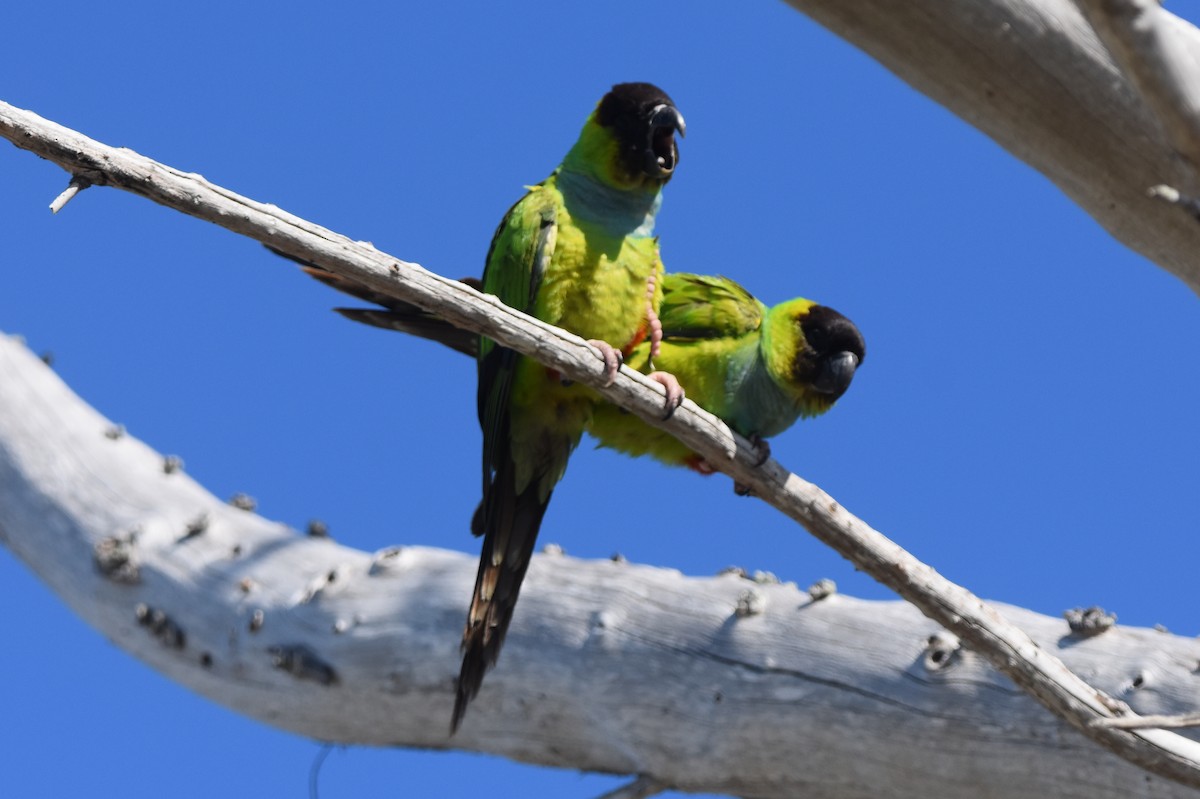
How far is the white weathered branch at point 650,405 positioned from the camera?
280cm

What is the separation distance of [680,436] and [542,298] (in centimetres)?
96

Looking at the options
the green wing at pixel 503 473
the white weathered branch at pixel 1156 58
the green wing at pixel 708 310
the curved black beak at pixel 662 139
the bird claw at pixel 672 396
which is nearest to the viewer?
the white weathered branch at pixel 1156 58

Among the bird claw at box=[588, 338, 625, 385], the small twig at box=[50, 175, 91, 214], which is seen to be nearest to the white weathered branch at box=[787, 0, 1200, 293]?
the bird claw at box=[588, 338, 625, 385]

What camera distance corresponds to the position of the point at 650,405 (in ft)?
11.9

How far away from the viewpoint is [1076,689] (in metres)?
3.12

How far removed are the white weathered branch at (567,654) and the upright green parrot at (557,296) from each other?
22.9 inches

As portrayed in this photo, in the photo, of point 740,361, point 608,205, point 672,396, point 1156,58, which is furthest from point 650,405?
point 1156,58

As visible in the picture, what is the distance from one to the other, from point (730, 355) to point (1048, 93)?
Answer: 260cm

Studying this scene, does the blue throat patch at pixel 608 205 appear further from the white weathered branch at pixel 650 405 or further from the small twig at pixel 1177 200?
the small twig at pixel 1177 200

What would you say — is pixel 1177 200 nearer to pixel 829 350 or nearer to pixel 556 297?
pixel 556 297

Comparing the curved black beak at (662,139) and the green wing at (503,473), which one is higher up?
the curved black beak at (662,139)

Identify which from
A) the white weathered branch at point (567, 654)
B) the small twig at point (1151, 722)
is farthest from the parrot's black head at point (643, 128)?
the small twig at point (1151, 722)

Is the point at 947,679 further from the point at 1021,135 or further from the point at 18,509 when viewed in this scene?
the point at 18,509

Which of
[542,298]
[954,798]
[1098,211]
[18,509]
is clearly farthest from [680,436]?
[18,509]
